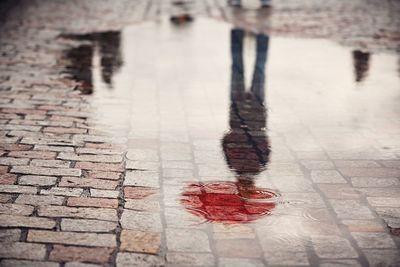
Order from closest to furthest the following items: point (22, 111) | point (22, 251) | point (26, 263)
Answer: point (26, 263)
point (22, 251)
point (22, 111)

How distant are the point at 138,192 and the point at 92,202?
339 mm

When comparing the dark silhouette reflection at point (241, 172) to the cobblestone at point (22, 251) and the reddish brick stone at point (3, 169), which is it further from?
the reddish brick stone at point (3, 169)

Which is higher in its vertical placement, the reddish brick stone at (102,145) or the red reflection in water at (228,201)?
the reddish brick stone at (102,145)

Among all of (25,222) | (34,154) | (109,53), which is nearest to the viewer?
(25,222)

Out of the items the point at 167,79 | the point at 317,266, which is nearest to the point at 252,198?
the point at 317,266

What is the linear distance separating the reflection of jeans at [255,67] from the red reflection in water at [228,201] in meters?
2.39

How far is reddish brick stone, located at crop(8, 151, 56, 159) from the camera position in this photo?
161 inches

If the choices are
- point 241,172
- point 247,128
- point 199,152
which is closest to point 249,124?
point 247,128

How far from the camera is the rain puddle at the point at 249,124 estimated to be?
10.8ft

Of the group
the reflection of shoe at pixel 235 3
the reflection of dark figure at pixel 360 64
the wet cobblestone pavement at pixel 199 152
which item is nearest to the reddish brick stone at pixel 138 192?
the wet cobblestone pavement at pixel 199 152

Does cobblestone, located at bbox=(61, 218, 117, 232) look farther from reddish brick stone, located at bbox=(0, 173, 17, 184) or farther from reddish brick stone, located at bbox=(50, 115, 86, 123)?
reddish brick stone, located at bbox=(50, 115, 86, 123)

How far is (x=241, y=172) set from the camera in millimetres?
3938

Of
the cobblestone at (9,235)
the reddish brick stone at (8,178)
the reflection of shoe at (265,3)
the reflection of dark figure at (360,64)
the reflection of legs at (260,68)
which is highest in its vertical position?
the reflection of shoe at (265,3)

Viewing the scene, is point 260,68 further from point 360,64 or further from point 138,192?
point 138,192
